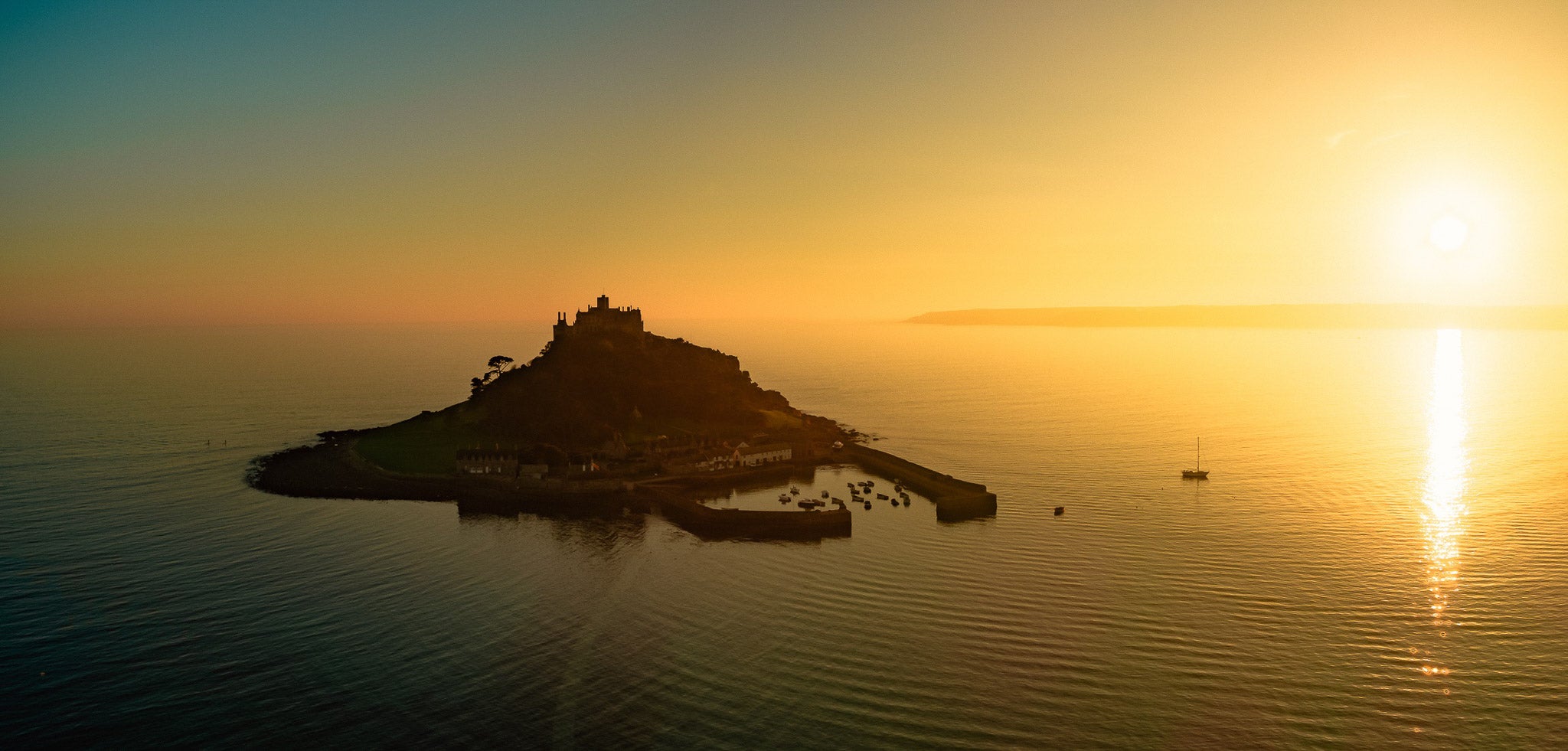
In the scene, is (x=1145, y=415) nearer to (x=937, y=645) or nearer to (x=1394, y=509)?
(x=1394, y=509)

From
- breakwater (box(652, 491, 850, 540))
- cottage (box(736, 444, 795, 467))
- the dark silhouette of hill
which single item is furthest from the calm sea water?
the dark silhouette of hill

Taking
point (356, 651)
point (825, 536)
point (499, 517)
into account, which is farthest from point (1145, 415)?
point (356, 651)

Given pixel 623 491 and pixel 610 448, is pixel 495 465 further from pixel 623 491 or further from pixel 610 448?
pixel 623 491

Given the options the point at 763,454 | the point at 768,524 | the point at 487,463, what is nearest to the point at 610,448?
the point at 487,463

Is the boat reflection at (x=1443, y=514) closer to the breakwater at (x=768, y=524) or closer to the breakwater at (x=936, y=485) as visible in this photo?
the breakwater at (x=936, y=485)

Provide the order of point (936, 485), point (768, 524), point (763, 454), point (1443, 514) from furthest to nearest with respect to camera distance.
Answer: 1. point (763, 454)
2. point (936, 485)
3. point (1443, 514)
4. point (768, 524)
